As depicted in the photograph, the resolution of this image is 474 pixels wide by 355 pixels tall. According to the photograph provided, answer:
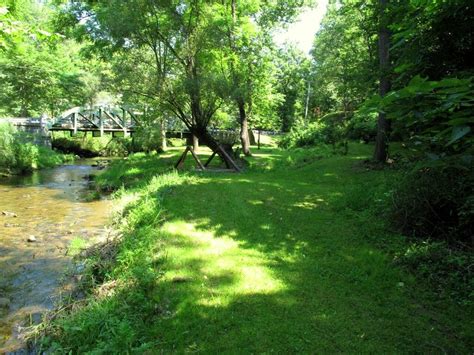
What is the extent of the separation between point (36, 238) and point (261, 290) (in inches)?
231

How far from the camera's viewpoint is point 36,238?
768cm

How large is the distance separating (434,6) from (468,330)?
329cm

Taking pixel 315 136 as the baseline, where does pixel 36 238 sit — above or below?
below

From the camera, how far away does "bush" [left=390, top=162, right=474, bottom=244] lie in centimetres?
481

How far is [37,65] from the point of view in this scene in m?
25.5

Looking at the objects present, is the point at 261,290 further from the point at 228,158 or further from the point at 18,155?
the point at 18,155

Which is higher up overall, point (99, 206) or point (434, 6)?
point (434, 6)

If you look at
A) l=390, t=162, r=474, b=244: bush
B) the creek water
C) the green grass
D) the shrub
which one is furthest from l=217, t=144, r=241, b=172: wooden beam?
the shrub

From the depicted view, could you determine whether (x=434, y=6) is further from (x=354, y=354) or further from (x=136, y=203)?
(x=136, y=203)

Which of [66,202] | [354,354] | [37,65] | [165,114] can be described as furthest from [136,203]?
[37,65]

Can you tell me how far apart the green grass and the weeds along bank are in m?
11.8

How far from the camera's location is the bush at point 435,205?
15.8ft

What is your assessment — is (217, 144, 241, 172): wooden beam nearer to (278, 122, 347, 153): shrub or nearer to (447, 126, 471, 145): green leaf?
(278, 122, 347, 153): shrub

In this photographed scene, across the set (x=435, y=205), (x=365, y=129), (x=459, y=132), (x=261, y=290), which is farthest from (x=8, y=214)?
(x=365, y=129)
